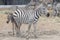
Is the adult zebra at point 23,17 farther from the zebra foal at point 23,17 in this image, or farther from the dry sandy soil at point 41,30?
the dry sandy soil at point 41,30

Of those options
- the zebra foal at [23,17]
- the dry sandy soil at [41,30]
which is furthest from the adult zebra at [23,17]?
the dry sandy soil at [41,30]

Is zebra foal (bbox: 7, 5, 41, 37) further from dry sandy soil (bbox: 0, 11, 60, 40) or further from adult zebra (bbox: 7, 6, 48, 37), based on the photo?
dry sandy soil (bbox: 0, 11, 60, 40)

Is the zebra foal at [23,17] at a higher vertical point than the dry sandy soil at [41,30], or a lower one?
higher

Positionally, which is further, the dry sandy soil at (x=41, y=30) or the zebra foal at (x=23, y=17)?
the zebra foal at (x=23, y=17)

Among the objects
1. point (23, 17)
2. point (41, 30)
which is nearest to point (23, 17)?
point (23, 17)

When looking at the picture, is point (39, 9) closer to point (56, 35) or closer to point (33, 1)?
point (56, 35)

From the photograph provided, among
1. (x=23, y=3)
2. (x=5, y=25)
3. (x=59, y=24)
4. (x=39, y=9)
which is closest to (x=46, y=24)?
(x=59, y=24)

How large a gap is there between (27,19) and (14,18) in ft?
1.86

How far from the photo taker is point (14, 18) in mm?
10523

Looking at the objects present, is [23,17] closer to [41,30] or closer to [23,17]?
[23,17]

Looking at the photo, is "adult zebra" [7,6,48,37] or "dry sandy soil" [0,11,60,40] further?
"adult zebra" [7,6,48,37]

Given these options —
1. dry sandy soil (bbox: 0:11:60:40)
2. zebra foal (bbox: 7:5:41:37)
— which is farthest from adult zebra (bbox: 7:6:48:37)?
dry sandy soil (bbox: 0:11:60:40)

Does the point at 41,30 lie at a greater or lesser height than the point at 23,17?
lesser

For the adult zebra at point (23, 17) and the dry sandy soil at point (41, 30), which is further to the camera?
the adult zebra at point (23, 17)
